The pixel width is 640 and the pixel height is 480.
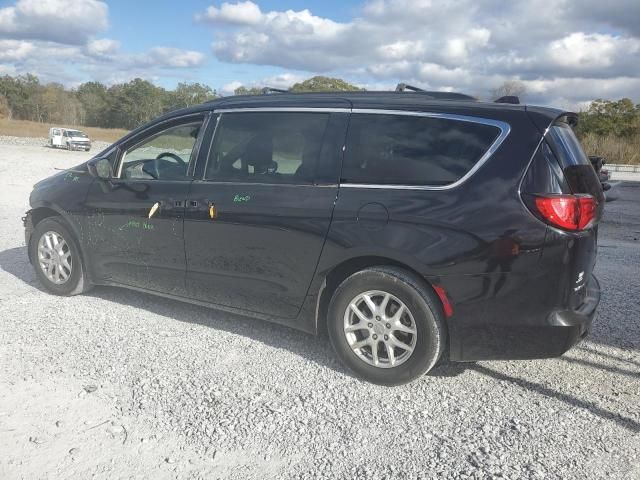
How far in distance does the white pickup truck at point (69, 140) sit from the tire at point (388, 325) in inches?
1668

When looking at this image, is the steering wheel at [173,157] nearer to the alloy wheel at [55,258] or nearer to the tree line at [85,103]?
the alloy wheel at [55,258]

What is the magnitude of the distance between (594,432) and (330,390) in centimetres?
155

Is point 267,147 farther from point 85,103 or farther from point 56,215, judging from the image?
point 85,103

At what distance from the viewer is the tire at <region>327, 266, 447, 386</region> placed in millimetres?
3615

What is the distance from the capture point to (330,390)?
3.74 m

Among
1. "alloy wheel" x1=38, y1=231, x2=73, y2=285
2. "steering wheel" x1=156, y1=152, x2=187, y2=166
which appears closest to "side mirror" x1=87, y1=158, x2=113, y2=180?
"steering wheel" x1=156, y1=152, x2=187, y2=166

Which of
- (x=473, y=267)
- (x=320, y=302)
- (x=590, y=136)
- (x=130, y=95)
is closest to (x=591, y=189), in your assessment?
(x=473, y=267)

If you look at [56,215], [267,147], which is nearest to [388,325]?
[267,147]

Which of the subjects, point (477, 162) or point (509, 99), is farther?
point (509, 99)

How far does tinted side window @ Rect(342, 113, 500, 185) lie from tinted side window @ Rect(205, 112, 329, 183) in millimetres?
311

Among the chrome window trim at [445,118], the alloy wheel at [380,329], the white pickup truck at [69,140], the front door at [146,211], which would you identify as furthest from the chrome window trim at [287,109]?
the white pickup truck at [69,140]

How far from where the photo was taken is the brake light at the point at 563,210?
332 cm

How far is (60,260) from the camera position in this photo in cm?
548

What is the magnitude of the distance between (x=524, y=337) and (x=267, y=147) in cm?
226
